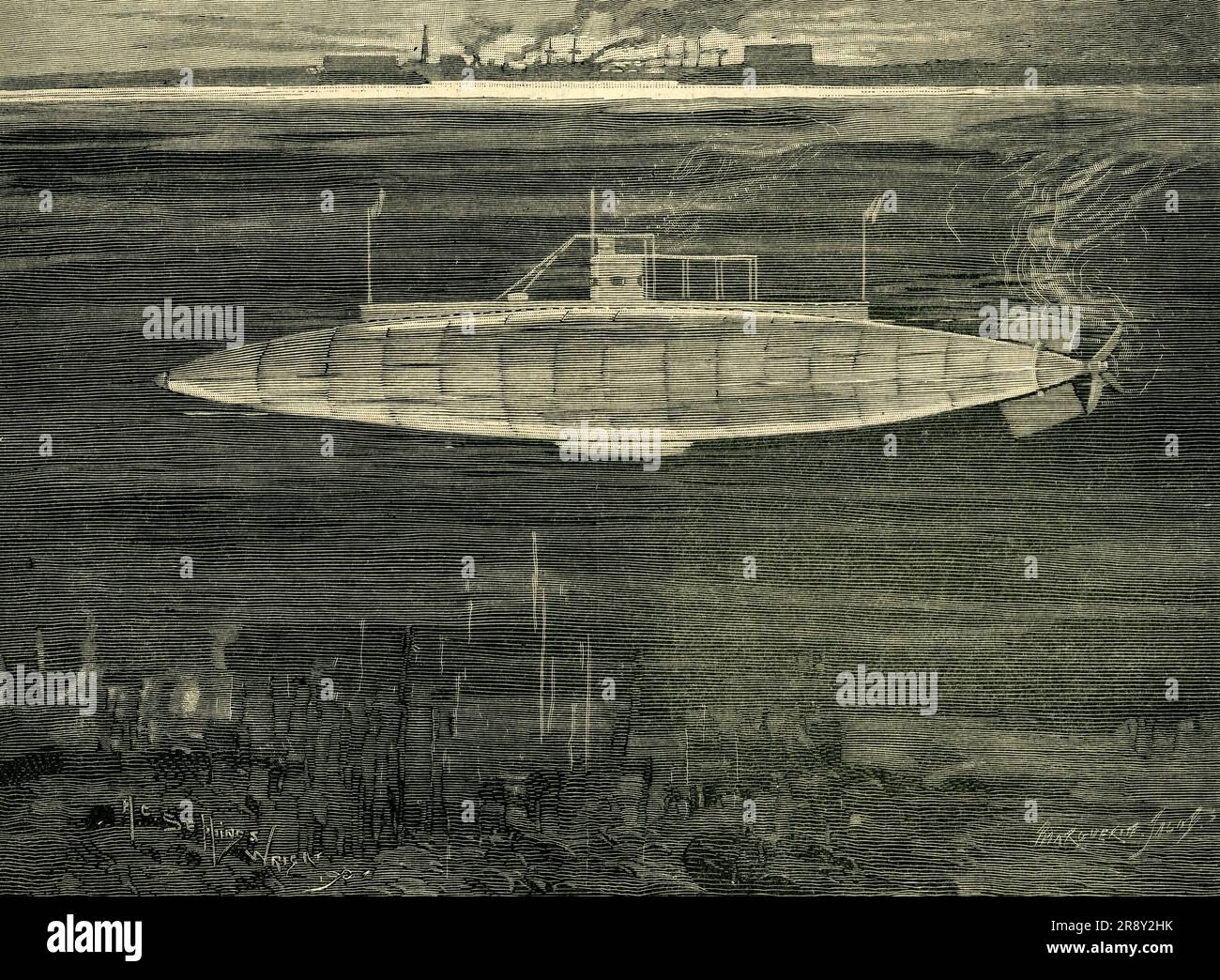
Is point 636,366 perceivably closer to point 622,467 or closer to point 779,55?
point 622,467

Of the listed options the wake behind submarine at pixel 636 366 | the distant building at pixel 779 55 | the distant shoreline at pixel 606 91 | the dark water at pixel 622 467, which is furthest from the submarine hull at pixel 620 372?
the distant building at pixel 779 55

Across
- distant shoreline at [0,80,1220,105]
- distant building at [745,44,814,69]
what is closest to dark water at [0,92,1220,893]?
distant shoreline at [0,80,1220,105]

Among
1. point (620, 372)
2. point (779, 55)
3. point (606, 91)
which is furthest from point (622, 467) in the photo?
point (779, 55)

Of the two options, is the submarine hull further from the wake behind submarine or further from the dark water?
the dark water

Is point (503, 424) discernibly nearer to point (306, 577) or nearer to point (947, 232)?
point (306, 577)

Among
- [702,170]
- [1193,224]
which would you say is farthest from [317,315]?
[1193,224]
